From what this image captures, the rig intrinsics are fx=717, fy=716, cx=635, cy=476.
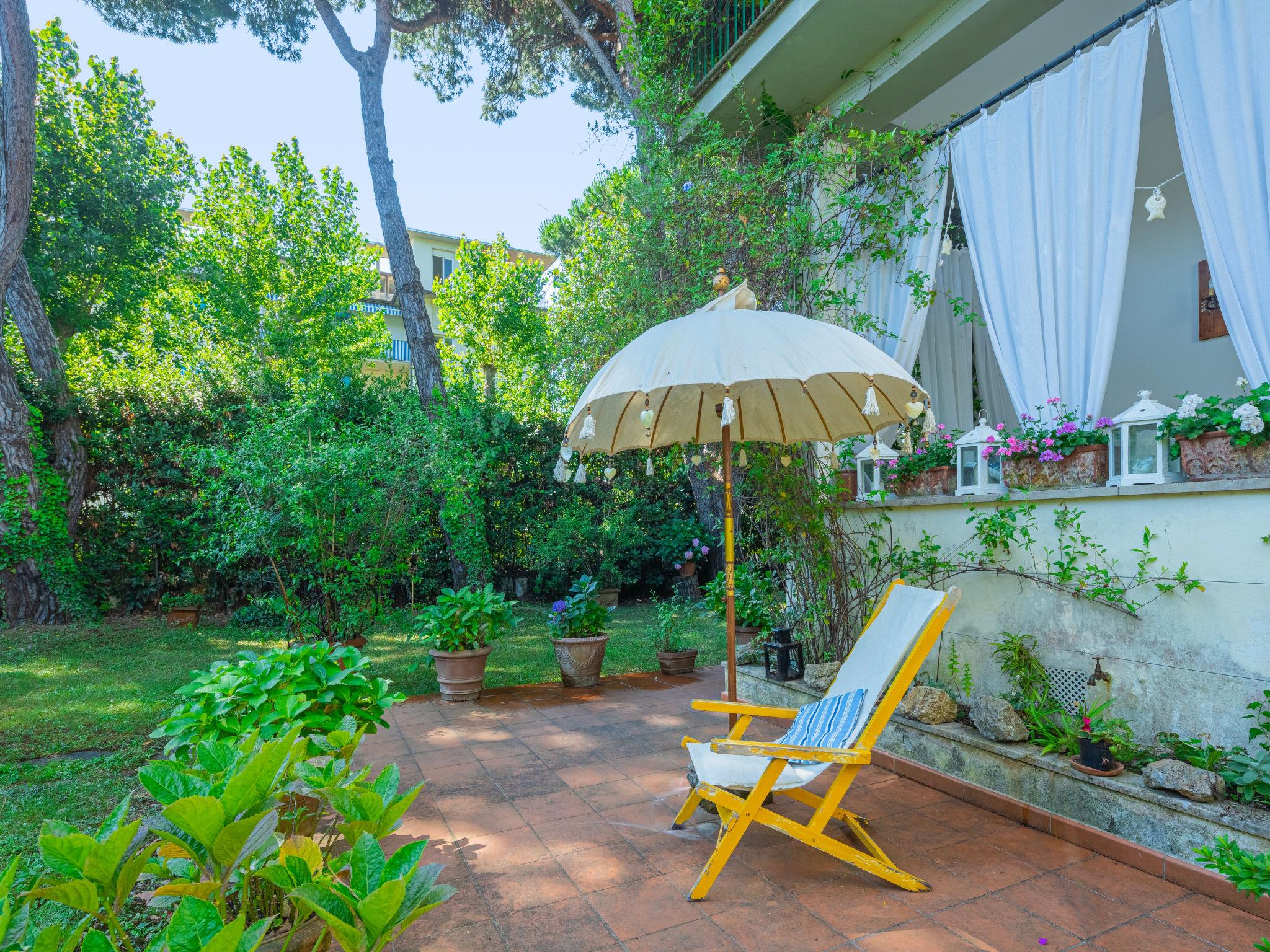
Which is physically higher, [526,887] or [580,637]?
[580,637]

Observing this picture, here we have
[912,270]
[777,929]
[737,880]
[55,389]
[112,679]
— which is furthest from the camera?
[55,389]

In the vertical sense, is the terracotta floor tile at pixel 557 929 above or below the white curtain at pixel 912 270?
below

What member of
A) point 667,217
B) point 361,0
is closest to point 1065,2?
point 667,217

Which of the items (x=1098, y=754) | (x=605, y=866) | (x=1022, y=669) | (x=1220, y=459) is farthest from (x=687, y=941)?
(x=1220, y=459)

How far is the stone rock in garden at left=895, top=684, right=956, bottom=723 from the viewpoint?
3734 mm

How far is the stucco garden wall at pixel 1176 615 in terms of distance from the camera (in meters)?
2.87

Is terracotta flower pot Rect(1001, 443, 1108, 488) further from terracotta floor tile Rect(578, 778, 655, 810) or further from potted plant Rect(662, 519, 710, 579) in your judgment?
potted plant Rect(662, 519, 710, 579)

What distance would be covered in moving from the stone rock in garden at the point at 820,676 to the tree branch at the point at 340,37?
33.2 feet

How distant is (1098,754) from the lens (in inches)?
115

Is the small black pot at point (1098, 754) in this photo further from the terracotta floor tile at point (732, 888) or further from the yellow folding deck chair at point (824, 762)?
the terracotta floor tile at point (732, 888)

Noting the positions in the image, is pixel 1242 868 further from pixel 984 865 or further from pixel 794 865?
pixel 794 865

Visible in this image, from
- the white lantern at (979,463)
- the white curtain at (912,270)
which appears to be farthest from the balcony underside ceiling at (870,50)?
the white lantern at (979,463)

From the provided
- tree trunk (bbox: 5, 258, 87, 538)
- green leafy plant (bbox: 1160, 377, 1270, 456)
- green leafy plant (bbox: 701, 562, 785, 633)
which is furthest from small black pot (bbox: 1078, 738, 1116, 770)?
tree trunk (bbox: 5, 258, 87, 538)

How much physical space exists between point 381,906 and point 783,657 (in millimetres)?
3690
